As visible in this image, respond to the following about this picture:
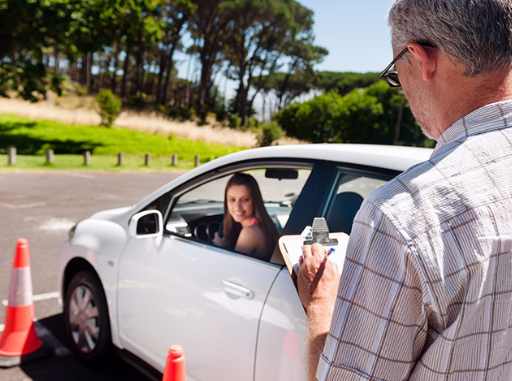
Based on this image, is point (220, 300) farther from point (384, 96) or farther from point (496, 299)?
point (384, 96)

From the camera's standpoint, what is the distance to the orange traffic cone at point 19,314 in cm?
349

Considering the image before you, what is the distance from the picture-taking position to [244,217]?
2.78 meters

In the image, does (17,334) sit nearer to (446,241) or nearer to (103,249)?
(103,249)

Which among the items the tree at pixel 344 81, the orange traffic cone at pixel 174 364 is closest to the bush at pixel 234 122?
the tree at pixel 344 81

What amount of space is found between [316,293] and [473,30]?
0.67 m

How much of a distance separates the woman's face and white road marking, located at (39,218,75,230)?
5751 mm

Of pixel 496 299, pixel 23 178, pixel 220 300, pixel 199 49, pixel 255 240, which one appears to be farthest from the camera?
pixel 199 49

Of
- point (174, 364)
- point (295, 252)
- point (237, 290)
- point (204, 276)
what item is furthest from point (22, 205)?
point (295, 252)

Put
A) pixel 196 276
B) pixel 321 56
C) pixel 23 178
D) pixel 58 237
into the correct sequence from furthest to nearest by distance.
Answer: pixel 321 56 < pixel 23 178 < pixel 58 237 < pixel 196 276

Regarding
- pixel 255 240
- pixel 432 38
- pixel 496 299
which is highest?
pixel 432 38

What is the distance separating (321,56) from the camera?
5072 cm

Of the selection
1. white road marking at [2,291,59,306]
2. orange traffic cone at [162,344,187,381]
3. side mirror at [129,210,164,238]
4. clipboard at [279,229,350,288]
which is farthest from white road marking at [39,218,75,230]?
clipboard at [279,229,350,288]

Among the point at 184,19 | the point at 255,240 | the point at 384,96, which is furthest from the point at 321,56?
the point at 255,240

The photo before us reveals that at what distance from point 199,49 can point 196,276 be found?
4405 cm
